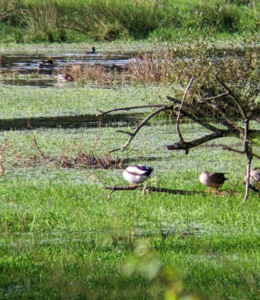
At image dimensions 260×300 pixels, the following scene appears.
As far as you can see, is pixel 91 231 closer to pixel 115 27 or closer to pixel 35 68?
pixel 35 68

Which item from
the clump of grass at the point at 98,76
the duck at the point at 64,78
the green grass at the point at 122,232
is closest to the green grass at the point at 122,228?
the green grass at the point at 122,232

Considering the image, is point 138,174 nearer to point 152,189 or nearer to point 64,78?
point 152,189

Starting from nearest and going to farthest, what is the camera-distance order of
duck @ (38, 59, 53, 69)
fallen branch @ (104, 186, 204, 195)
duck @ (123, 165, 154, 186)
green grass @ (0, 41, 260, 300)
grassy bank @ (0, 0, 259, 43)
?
green grass @ (0, 41, 260, 300) < fallen branch @ (104, 186, 204, 195) < duck @ (123, 165, 154, 186) < duck @ (38, 59, 53, 69) < grassy bank @ (0, 0, 259, 43)

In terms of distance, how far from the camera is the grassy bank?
80.9 feet

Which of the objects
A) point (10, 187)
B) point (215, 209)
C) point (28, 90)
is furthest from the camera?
point (28, 90)

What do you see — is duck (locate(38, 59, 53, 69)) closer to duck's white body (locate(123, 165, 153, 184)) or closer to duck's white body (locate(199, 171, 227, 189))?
duck's white body (locate(123, 165, 153, 184))

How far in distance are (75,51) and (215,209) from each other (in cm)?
1727

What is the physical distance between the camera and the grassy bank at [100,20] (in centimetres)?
2466

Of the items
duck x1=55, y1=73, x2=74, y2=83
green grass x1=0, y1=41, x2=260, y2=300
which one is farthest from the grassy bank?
green grass x1=0, y1=41, x2=260, y2=300

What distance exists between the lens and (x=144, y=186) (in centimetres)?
616

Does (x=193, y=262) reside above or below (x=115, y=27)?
above

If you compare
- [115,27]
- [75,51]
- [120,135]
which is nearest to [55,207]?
[120,135]

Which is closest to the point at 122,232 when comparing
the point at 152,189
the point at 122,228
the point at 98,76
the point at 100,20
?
the point at 122,228

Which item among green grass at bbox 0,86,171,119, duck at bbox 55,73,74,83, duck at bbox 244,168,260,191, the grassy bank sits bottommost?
the grassy bank
